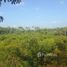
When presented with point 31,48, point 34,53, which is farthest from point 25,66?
point 31,48

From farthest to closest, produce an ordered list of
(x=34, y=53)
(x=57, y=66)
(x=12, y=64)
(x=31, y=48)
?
(x=31, y=48) < (x=34, y=53) < (x=12, y=64) < (x=57, y=66)

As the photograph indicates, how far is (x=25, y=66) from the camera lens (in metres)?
12.6

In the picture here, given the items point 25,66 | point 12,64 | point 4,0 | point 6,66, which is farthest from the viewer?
point 25,66

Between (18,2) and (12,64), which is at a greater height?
(18,2)

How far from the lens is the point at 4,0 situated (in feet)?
18.8

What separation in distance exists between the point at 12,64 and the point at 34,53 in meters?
15.8

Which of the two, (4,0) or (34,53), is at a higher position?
(4,0)

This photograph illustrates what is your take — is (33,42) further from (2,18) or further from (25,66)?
(2,18)

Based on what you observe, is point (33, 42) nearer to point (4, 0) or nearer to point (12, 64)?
point (12, 64)

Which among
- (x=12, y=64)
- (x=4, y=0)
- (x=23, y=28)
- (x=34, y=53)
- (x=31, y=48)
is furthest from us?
(x=23, y=28)

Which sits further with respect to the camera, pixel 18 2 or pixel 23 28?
pixel 23 28

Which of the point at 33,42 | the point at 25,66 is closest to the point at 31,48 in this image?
the point at 33,42

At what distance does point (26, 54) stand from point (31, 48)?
110cm

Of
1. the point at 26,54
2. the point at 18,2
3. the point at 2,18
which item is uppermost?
the point at 18,2
